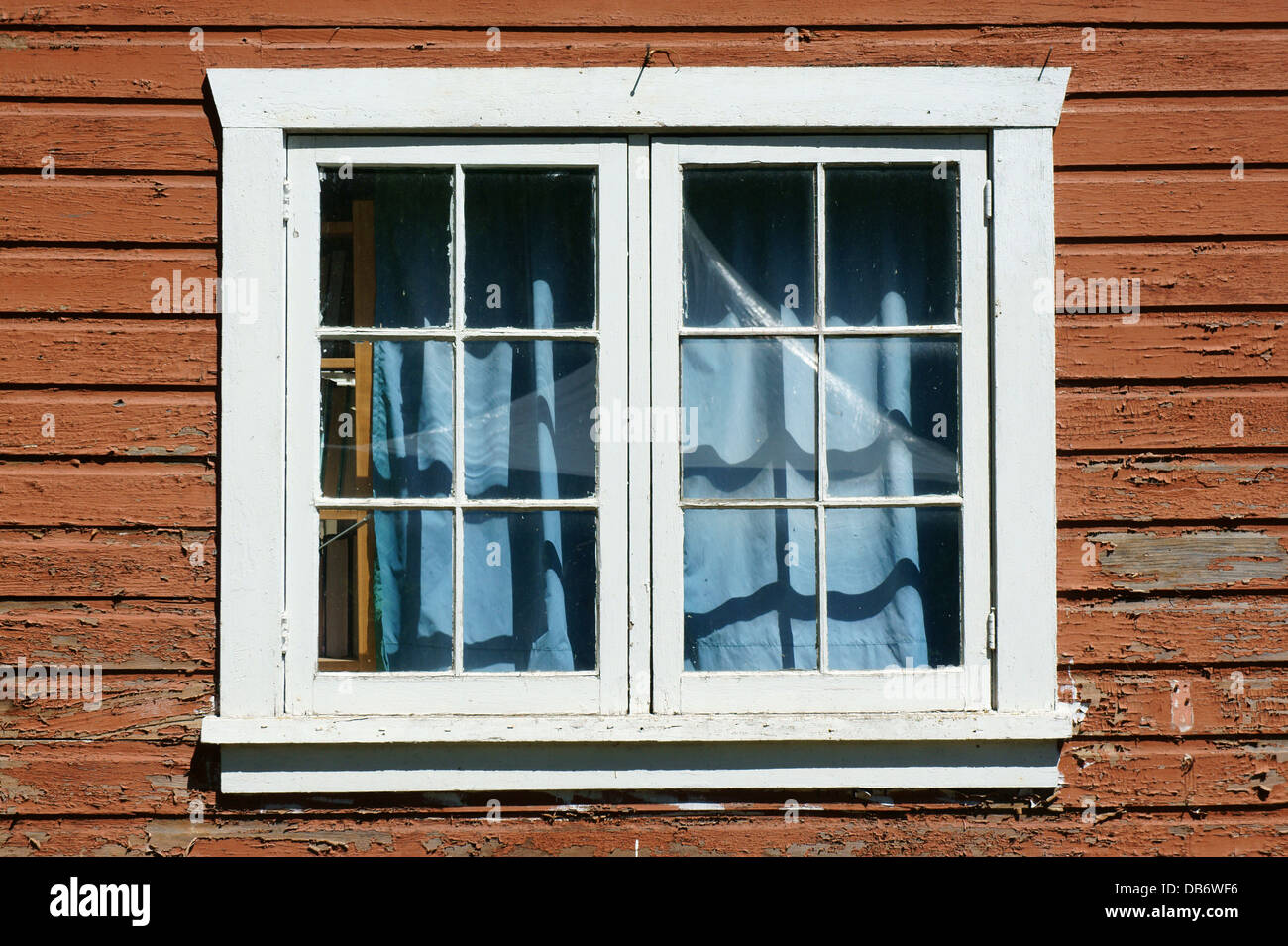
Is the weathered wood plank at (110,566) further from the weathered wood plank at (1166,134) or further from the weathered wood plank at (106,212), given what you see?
the weathered wood plank at (1166,134)

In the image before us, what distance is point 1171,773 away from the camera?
2.46 metres

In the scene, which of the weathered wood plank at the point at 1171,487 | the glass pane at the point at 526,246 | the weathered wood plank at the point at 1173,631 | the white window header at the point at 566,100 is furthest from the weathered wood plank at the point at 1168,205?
the glass pane at the point at 526,246

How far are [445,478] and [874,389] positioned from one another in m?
1.11

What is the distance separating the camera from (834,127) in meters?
2.44

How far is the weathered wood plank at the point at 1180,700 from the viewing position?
2.45m

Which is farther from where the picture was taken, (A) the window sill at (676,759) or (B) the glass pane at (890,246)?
(B) the glass pane at (890,246)

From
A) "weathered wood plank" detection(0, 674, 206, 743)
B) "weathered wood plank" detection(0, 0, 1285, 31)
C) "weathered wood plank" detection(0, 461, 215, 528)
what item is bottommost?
"weathered wood plank" detection(0, 674, 206, 743)

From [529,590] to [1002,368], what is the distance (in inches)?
51.4

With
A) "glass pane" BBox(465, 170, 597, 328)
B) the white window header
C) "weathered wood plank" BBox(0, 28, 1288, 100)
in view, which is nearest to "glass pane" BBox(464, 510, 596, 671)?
"glass pane" BBox(465, 170, 597, 328)

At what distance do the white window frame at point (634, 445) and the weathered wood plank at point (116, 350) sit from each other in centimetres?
8

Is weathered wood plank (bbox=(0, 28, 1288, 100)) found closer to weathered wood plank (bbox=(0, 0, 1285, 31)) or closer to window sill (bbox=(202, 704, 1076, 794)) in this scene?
weathered wood plank (bbox=(0, 0, 1285, 31))

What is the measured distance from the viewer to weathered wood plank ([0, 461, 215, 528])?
2.43 m

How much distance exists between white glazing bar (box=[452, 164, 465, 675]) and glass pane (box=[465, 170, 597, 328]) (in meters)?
0.03

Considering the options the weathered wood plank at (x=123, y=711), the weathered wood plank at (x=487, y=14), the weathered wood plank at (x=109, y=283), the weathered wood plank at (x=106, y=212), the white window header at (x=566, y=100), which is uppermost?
the weathered wood plank at (x=487, y=14)
